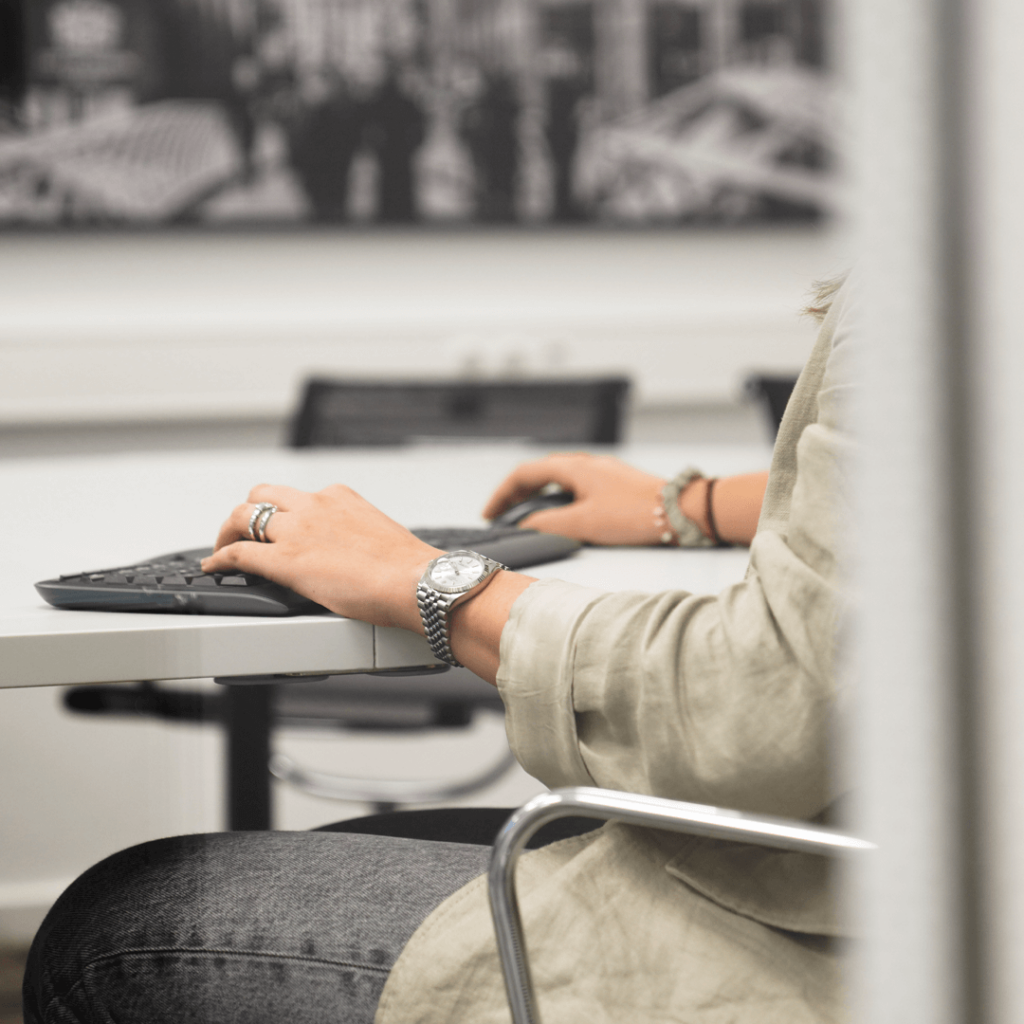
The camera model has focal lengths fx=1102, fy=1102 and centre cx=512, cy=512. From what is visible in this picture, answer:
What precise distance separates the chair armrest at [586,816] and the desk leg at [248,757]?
0.87 metres

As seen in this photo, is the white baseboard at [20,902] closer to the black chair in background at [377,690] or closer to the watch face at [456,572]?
the black chair in background at [377,690]

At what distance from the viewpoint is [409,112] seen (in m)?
2.58

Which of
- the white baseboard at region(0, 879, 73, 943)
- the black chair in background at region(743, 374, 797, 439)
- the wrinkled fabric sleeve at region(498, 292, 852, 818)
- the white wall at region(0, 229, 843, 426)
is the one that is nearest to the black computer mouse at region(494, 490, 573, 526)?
the wrinkled fabric sleeve at region(498, 292, 852, 818)

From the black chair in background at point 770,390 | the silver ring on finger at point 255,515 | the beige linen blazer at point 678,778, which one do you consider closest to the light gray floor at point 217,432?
the black chair in background at point 770,390

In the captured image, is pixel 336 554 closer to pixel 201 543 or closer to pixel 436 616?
pixel 436 616

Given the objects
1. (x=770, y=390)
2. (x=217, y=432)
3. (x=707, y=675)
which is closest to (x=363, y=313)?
(x=217, y=432)

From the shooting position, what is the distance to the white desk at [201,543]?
24.5 inches

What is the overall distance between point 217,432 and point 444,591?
211 centimetres

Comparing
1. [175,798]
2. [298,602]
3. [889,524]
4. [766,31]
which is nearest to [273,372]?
[175,798]

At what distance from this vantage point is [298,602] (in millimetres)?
664

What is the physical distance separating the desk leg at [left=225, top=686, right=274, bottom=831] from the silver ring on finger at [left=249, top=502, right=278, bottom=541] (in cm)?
69

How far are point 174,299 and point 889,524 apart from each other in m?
2.60

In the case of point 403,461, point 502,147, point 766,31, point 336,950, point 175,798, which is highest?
point 766,31

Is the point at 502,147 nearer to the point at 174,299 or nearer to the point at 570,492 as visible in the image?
the point at 174,299
